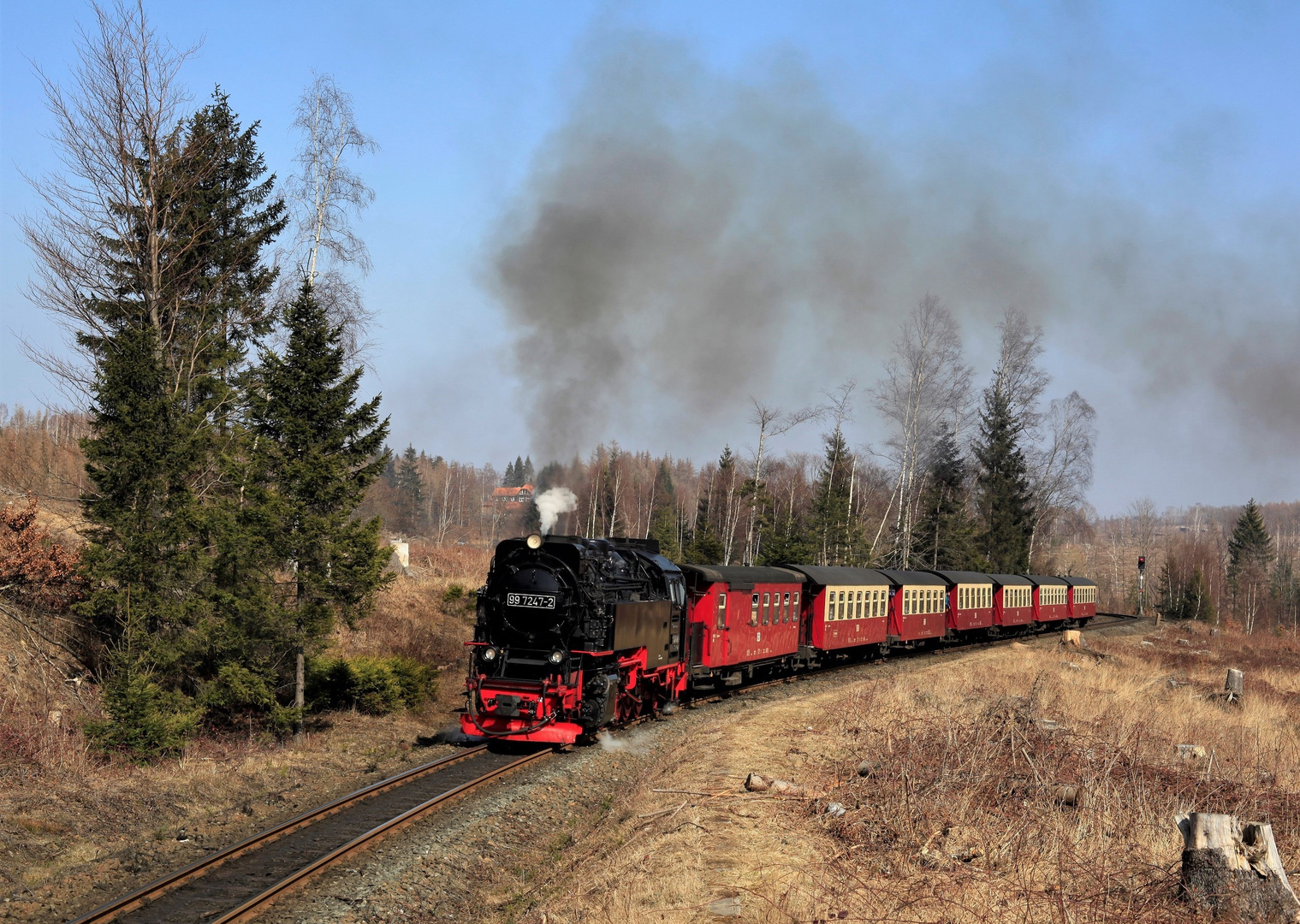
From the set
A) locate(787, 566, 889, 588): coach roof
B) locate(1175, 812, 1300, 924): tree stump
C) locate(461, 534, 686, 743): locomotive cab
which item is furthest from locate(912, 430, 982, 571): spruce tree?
locate(1175, 812, 1300, 924): tree stump

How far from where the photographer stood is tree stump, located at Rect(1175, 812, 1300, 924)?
5.77 m

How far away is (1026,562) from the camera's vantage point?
52.5m

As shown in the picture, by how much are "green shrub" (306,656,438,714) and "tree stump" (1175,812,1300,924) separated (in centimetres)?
1380

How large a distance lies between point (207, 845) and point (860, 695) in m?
10.8

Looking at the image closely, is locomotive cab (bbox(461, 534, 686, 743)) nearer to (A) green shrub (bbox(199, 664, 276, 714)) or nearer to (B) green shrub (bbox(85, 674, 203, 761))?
(A) green shrub (bbox(199, 664, 276, 714))

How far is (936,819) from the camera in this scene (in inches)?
320

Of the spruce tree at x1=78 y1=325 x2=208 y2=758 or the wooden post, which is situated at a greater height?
the spruce tree at x1=78 y1=325 x2=208 y2=758

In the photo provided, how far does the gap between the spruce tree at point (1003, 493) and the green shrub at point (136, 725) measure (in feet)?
155

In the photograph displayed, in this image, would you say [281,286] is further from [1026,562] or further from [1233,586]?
[1233,586]

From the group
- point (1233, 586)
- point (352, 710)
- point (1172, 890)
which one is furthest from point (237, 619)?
point (1233, 586)

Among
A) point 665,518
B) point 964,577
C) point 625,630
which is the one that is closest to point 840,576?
point 964,577

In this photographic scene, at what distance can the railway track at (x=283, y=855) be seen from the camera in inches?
276

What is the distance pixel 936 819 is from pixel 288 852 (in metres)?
6.23

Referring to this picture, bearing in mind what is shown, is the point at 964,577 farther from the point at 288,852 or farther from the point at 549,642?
the point at 288,852
